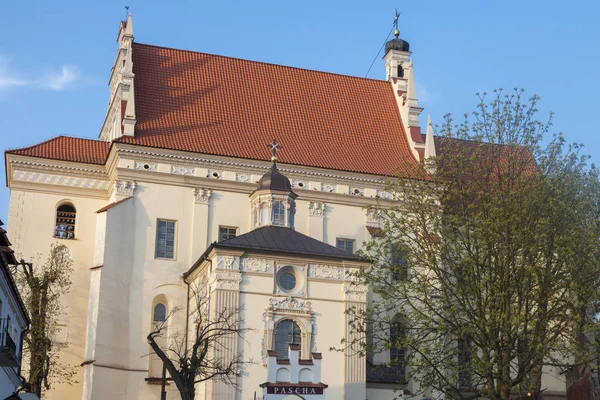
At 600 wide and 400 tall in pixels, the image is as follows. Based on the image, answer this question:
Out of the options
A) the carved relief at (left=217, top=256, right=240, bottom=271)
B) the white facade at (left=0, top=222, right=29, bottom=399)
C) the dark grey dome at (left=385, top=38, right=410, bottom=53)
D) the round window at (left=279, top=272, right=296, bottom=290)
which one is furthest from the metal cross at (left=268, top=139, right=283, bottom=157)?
the white facade at (left=0, top=222, right=29, bottom=399)

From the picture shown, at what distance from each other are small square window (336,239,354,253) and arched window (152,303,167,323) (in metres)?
8.91

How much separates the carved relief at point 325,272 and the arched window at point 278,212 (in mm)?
3434

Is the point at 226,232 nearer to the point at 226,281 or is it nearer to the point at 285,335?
the point at 226,281

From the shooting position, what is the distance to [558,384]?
4659cm

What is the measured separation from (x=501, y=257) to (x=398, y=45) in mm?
26744

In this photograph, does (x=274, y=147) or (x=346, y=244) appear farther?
(x=346, y=244)

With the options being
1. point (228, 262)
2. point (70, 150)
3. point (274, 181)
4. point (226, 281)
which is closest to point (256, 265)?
point (228, 262)

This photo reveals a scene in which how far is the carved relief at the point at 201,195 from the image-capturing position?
4241cm

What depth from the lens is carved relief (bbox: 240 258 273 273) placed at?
37625mm

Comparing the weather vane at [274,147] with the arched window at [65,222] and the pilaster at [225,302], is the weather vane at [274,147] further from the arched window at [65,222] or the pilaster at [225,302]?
the arched window at [65,222]

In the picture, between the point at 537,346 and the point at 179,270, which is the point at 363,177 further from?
the point at 537,346

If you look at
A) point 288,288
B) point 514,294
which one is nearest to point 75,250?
point 288,288

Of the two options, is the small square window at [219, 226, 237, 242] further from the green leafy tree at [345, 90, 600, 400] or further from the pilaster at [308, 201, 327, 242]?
the green leafy tree at [345, 90, 600, 400]

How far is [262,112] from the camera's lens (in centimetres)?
4638
